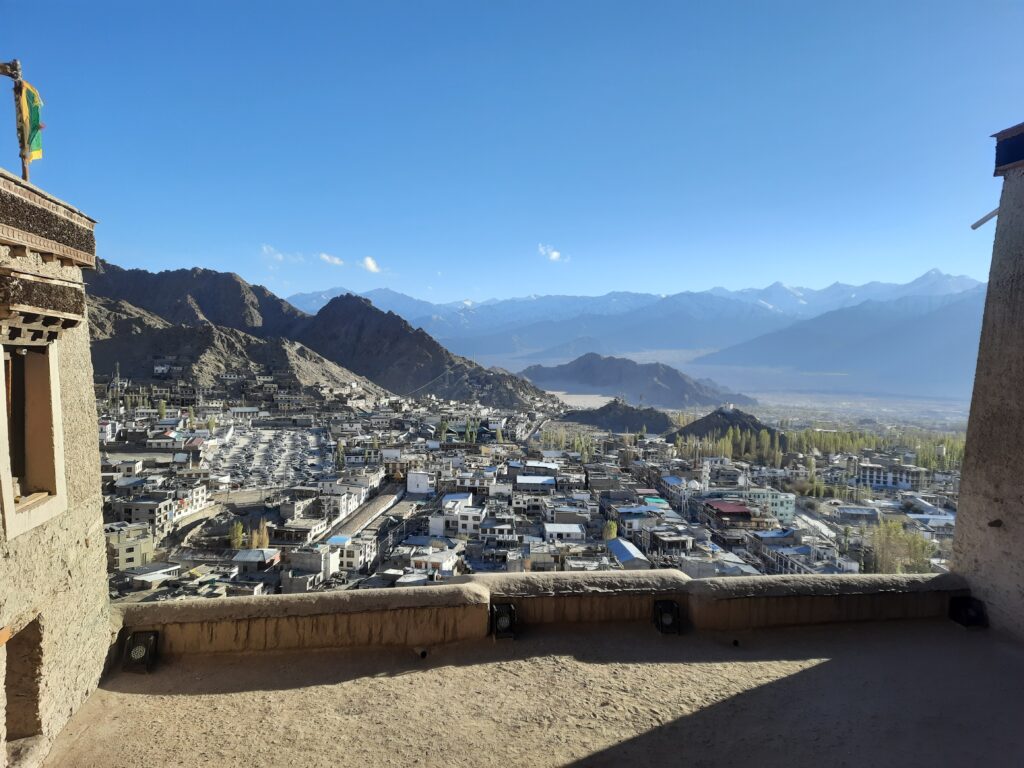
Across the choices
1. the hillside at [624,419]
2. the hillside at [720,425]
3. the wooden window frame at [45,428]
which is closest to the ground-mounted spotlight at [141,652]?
the wooden window frame at [45,428]

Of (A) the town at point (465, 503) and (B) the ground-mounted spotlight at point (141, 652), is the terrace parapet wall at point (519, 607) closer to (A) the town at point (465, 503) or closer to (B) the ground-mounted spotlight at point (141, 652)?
(B) the ground-mounted spotlight at point (141, 652)

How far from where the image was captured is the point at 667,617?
266 cm

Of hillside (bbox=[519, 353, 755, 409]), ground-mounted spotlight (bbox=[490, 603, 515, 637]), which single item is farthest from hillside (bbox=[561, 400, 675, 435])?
ground-mounted spotlight (bbox=[490, 603, 515, 637])

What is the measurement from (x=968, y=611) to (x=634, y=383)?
94.1 m

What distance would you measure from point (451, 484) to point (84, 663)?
1975 centimetres

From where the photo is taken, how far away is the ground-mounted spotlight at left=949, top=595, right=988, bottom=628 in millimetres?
2742

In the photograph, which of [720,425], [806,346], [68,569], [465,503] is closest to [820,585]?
[68,569]

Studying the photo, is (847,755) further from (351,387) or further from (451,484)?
(351,387)

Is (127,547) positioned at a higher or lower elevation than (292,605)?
lower

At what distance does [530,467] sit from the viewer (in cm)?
2475

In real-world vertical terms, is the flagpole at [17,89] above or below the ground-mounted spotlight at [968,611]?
above

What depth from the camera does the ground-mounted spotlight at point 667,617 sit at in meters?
2.64

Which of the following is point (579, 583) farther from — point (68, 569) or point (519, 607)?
point (68, 569)

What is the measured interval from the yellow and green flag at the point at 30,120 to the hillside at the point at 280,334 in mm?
48621
